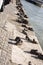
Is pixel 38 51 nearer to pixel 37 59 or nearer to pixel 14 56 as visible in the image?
pixel 37 59

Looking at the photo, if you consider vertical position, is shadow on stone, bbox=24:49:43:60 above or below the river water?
above

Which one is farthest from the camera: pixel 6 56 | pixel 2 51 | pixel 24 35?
pixel 24 35

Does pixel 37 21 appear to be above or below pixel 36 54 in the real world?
below

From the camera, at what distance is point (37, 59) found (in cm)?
1808

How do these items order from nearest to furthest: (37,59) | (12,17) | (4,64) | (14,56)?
(4,64) < (14,56) < (37,59) < (12,17)

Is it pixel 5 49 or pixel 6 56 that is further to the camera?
pixel 5 49

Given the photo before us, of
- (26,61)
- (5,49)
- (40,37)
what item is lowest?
(40,37)

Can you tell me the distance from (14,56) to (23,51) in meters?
2.30

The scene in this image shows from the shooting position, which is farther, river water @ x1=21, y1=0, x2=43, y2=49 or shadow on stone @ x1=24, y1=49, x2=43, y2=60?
river water @ x1=21, y1=0, x2=43, y2=49

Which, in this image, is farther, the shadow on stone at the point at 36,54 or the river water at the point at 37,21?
the river water at the point at 37,21

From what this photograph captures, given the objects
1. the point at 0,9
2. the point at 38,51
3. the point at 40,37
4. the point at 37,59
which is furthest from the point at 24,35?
the point at 0,9

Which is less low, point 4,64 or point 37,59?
point 4,64

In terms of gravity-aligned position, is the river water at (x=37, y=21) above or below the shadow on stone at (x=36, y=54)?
below

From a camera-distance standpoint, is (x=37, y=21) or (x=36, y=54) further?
(x=37, y=21)
